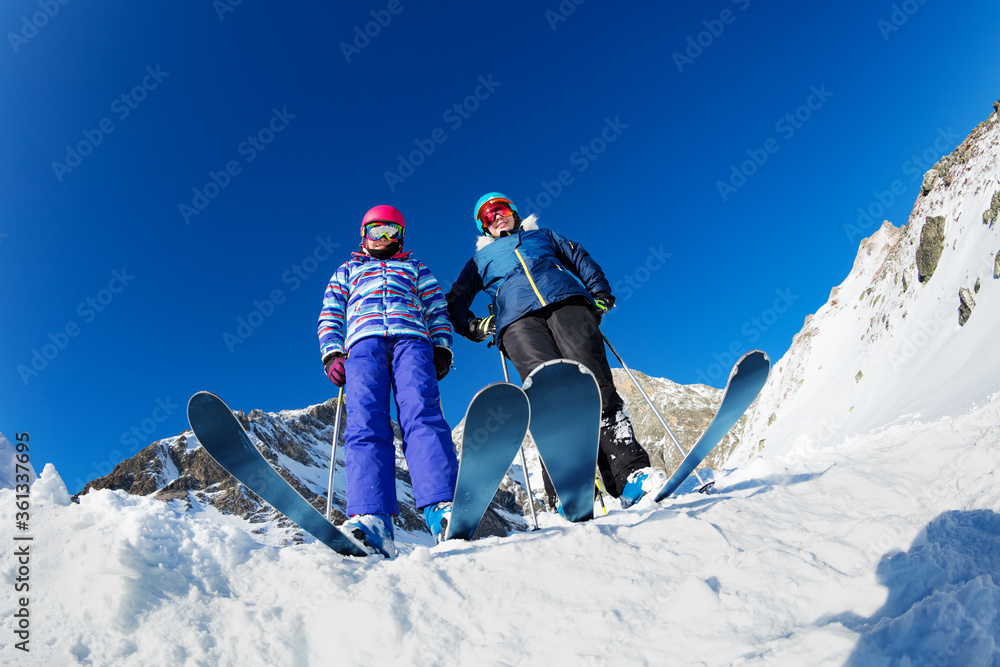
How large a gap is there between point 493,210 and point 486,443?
395 centimetres

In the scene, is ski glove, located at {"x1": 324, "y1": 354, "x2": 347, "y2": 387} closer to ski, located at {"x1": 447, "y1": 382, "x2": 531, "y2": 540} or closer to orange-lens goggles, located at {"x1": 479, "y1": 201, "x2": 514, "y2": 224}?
ski, located at {"x1": 447, "y1": 382, "x2": 531, "y2": 540}

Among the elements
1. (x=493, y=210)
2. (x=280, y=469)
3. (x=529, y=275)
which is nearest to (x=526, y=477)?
(x=529, y=275)

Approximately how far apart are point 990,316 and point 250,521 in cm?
12761

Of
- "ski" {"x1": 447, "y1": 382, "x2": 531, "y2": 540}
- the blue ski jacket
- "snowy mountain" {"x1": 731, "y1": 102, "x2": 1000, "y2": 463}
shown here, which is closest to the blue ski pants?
"ski" {"x1": 447, "y1": 382, "x2": 531, "y2": 540}

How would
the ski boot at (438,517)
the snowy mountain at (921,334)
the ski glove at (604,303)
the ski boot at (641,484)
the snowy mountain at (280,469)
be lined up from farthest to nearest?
1. the snowy mountain at (280,469)
2. the snowy mountain at (921,334)
3. the ski glove at (604,303)
4. the ski boot at (641,484)
5. the ski boot at (438,517)

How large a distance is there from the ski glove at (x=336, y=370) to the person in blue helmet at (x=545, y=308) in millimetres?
1431

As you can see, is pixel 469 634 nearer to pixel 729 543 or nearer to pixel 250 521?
pixel 729 543

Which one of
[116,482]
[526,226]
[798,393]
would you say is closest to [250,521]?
[116,482]

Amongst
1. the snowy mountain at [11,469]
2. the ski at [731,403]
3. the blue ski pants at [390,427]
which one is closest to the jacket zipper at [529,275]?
the blue ski pants at [390,427]

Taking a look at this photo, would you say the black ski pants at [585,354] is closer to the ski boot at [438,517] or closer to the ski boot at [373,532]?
the ski boot at [438,517]

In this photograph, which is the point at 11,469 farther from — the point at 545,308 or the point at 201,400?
the point at 545,308

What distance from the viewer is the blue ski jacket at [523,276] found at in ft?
14.5

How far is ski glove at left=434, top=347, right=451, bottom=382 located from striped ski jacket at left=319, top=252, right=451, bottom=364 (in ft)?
0.16

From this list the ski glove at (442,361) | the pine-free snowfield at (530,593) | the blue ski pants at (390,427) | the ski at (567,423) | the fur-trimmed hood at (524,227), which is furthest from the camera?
the fur-trimmed hood at (524,227)
